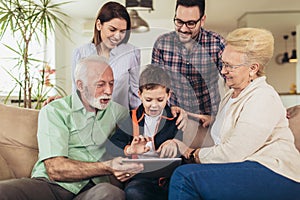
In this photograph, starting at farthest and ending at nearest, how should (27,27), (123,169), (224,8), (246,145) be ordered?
(224,8), (27,27), (123,169), (246,145)

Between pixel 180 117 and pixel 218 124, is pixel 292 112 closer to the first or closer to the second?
pixel 218 124

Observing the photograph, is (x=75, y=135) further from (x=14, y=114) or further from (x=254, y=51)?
(x=254, y=51)

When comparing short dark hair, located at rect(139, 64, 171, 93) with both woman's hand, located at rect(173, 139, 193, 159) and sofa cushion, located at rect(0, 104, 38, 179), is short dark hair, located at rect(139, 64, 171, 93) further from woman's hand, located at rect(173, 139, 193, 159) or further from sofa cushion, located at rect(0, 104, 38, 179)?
sofa cushion, located at rect(0, 104, 38, 179)

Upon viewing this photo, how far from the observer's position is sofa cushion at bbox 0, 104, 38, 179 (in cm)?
211

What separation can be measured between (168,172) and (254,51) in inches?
26.5

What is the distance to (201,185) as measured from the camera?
5.13ft

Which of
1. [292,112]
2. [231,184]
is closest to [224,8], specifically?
[292,112]

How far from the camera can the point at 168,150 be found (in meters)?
1.95

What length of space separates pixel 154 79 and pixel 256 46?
19.4 inches

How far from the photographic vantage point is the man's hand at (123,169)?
190cm

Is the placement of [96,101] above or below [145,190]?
above

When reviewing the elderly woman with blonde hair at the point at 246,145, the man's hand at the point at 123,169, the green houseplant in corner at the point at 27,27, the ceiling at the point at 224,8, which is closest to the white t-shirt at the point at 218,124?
the elderly woman with blonde hair at the point at 246,145

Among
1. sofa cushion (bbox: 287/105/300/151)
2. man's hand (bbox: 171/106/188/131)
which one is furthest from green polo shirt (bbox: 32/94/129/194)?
sofa cushion (bbox: 287/105/300/151)

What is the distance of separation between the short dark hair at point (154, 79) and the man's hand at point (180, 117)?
0.09 metres
